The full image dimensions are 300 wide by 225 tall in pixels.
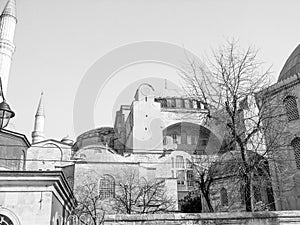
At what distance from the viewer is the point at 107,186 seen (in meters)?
28.7

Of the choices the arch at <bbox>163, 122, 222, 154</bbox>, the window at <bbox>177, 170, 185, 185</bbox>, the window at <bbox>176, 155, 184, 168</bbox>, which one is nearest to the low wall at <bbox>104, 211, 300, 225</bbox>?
the window at <bbox>176, 155, 184, 168</bbox>

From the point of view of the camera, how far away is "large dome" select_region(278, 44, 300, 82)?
21958mm

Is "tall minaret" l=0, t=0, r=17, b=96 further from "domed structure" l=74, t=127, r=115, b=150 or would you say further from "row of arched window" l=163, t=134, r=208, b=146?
"row of arched window" l=163, t=134, r=208, b=146

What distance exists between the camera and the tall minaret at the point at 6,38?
90.9ft

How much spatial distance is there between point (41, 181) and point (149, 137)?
2919 cm

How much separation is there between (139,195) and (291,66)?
15278 millimetres

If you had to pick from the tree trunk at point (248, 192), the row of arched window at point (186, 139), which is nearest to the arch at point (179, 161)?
the row of arched window at point (186, 139)

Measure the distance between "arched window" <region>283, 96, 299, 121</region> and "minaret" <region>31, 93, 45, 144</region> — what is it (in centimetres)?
2995

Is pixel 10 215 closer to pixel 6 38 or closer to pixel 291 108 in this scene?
pixel 291 108

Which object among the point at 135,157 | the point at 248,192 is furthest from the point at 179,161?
the point at 248,192

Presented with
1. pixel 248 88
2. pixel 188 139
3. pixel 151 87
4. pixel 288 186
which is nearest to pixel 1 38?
pixel 151 87

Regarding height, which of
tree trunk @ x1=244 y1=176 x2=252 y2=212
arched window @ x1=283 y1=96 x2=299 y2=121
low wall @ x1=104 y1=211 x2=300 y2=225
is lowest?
low wall @ x1=104 y1=211 x2=300 y2=225

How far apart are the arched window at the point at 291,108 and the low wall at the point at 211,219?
14.1 m

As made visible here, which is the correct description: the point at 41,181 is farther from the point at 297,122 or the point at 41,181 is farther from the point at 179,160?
the point at 179,160
